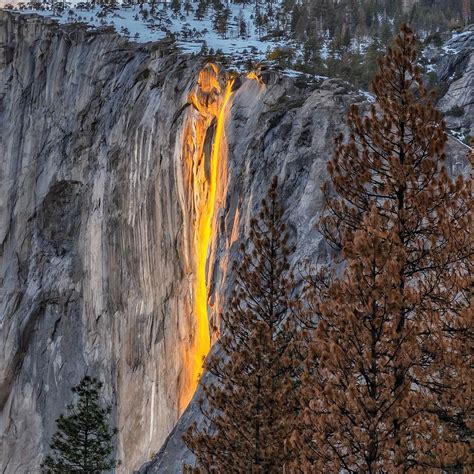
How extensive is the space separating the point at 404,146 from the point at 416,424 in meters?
3.86

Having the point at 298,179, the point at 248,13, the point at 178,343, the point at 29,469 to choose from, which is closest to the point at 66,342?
the point at 29,469

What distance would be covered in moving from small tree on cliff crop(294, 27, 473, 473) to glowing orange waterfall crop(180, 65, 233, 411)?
19.5 m

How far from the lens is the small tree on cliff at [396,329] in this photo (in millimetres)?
7906

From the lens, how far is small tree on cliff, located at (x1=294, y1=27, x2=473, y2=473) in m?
7.91

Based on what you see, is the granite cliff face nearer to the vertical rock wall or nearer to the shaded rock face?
the vertical rock wall

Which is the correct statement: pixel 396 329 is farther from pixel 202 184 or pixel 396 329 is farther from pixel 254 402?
pixel 202 184

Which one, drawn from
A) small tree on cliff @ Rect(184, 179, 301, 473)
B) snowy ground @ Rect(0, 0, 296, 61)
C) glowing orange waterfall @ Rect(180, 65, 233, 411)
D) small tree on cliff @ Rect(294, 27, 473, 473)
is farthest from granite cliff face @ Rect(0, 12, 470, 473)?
small tree on cliff @ Rect(294, 27, 473, 473)

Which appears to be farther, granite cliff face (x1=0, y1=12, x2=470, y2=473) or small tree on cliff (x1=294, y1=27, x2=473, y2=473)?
granite cliff face (x1=0, y1=12, x2=470, y2=473)

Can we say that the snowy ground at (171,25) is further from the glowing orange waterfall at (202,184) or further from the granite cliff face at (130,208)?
the glowing orange waterfall at (202,184)

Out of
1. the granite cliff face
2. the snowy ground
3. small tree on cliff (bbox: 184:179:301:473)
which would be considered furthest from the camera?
the snowy ground

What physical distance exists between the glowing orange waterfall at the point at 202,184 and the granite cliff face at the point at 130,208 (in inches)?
3.7

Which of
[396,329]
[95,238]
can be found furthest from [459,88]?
[396,329]

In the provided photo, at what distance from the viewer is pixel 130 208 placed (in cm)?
3688

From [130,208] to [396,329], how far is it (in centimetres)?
2975
